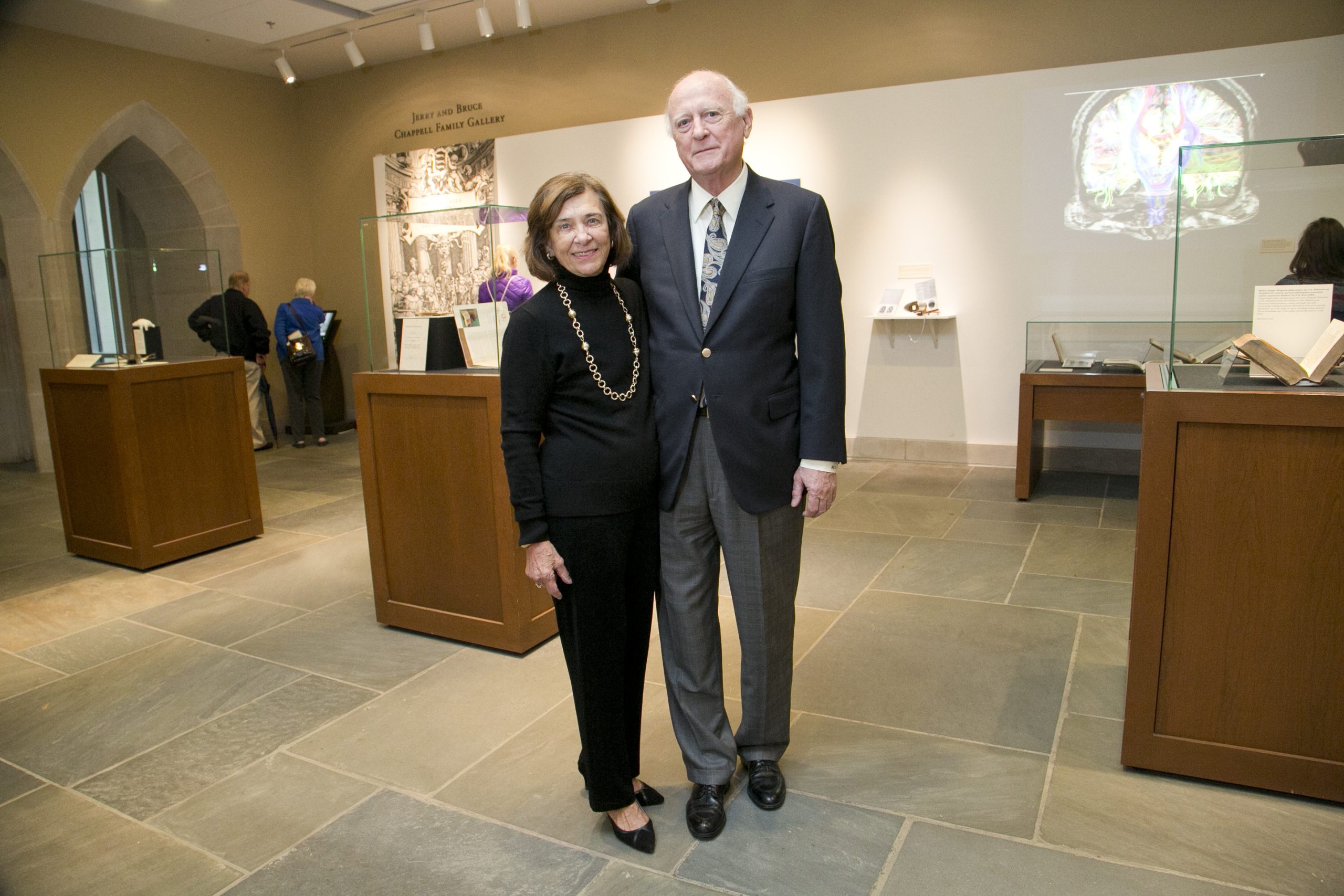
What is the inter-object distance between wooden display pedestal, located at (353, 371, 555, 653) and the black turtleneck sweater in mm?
1289

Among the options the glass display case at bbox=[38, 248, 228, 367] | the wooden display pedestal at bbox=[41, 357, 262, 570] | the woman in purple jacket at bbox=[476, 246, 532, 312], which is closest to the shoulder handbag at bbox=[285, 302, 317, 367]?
the glass display case at bbox=[38, 248, 228, 367]

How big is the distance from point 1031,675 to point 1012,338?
3.93 meters

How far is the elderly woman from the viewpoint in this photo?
78.0 inches

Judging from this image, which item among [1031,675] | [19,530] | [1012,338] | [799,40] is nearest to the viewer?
[1031,675]

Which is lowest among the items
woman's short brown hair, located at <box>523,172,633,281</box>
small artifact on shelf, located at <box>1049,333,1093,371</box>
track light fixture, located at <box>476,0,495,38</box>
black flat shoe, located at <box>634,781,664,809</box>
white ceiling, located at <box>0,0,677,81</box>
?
black flat shoe, located at <box>634,781,664,809</box>

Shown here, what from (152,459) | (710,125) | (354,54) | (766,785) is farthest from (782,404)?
(354,54)

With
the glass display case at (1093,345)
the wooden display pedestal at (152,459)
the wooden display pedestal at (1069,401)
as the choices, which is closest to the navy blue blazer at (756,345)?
the wooden display pedestal at (152,459)

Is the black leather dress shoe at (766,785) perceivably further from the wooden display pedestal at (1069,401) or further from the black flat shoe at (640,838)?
the wooden display pedestal at (1069,401)

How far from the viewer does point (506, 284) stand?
332cm

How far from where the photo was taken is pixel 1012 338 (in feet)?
21.3

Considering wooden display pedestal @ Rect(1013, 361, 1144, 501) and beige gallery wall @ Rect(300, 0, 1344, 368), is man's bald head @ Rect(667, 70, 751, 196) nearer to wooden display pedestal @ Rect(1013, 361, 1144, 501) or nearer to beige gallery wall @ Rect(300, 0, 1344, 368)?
wooden display pedestal @ Rect(1013, 361, 1144, 501)

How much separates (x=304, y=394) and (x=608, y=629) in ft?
24.4

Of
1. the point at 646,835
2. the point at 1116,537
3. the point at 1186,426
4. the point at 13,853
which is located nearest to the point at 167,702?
the point at 13,853

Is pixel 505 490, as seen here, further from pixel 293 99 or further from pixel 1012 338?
pixel 293 99
